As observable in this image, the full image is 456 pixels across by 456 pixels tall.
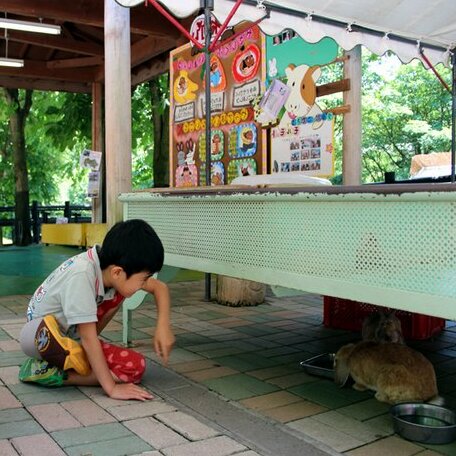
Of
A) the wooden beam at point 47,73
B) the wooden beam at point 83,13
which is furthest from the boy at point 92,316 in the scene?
the wooden beam at point 47,73

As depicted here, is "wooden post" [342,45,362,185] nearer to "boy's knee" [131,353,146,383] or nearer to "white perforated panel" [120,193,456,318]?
"white perforated panel" [120,193,456,318]

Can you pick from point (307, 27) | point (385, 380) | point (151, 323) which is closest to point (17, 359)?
point (151, 323)

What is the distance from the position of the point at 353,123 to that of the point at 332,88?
452 millimetres

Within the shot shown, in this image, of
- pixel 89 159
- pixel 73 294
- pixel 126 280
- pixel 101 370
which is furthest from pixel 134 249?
pixel 89 159

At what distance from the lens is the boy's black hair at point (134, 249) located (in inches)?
102

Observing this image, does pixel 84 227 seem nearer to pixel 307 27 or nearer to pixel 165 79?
pixel 307 27

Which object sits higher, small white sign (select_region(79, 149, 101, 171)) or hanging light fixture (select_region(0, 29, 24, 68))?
hanging light fixture (select_region(0, 29, 24, 68))

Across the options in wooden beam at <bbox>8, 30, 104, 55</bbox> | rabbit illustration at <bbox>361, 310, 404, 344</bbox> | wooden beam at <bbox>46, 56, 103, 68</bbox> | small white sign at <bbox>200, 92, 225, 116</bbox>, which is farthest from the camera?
wooden beam at <bbox>46, 56, 103, 68</bbox>

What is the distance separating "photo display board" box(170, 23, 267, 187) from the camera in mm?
5832

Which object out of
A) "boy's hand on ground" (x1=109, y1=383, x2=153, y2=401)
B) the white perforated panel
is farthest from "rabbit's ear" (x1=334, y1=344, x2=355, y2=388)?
"boy's hand on ground" (x1=109, y1=383, x2=153, y2=401)

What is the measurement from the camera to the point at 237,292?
17.1 feet

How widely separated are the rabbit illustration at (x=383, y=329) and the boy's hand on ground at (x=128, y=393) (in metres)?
1.36

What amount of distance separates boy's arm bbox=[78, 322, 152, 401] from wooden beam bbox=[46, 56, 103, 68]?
8.70 m

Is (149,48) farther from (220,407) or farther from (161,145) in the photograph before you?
(220,407)
